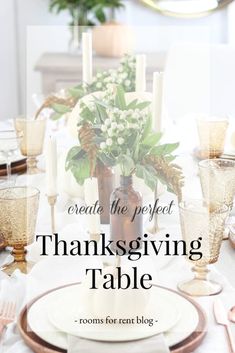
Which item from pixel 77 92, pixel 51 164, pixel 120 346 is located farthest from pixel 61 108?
pixel 120 346

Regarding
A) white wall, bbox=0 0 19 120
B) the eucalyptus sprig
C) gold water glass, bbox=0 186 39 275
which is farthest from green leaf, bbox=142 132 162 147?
white wall, bbox=0 0 19 120

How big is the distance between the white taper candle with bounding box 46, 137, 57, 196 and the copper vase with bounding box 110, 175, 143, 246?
6.2 inches

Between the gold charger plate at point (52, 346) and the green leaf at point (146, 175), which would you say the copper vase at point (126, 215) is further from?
the gold charger plate at point (52, 346)

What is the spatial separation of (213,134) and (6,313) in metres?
0.80

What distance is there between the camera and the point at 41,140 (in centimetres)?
165

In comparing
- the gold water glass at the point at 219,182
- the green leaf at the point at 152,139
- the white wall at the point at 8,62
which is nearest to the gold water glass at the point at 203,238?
the green leaf at the point at 152,139

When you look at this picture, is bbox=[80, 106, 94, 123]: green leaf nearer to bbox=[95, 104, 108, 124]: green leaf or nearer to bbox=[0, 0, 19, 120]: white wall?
bbox=[95, 104, 108, 124]: green leaf

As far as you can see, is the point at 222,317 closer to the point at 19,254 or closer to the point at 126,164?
the point at 126,164

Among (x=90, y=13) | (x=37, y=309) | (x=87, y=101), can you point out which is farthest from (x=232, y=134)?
(x=90, y=13)

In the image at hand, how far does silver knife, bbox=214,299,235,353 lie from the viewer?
834mm

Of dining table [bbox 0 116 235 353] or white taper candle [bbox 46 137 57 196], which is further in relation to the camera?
white taper candle [bbox 46 137 57 196]

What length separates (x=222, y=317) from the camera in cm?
89

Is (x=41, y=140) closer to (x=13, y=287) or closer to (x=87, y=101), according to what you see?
(x=87, y=101)

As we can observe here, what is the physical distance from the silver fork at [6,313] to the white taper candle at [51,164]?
29cm
